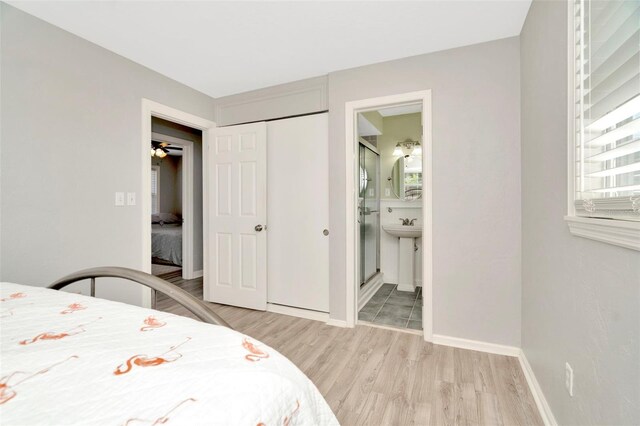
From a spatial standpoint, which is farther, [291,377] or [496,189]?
[496,189]

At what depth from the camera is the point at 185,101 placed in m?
3.02

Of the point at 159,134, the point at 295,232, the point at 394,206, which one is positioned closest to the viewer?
the point at 295,232

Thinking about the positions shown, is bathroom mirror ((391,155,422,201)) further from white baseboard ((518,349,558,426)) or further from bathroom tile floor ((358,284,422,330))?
white baseboard ((518,349,558,426))

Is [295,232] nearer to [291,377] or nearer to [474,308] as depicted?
[474,308]

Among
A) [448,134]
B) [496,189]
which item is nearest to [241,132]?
[448,134]

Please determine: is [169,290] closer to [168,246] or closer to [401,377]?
[401,377]

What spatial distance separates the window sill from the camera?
77 centimetres

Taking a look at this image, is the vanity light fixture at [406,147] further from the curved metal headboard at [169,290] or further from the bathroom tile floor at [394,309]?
the curved metal headboard at [169,290]

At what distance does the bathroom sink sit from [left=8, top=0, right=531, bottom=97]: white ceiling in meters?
2.00

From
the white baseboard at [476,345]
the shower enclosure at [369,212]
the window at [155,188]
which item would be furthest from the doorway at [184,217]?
the white baseboard at [476,345]

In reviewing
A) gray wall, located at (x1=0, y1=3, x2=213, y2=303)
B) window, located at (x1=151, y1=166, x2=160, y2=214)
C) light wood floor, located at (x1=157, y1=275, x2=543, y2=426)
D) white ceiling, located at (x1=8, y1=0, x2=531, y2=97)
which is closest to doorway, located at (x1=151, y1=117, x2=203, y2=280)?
gray wall, located at (x1=0, y1=3, x2=213, y2=303)

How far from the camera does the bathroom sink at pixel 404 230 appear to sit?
355 cm

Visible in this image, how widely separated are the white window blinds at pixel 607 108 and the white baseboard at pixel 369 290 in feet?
7.97

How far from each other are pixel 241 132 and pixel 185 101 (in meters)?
0.65
